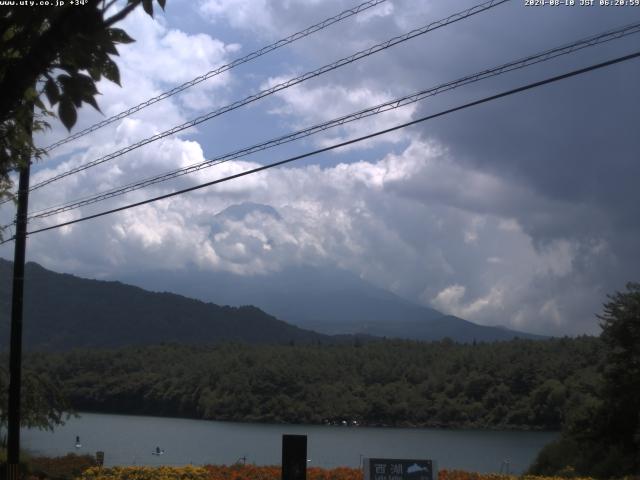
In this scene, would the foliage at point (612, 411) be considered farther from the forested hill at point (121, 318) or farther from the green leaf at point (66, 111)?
the forested hill at point (121, 318)

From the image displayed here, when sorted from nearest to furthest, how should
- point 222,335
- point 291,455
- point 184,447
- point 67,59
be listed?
point 67,59, point 291,455, point 184,447, point 222,335

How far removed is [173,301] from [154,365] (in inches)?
3886

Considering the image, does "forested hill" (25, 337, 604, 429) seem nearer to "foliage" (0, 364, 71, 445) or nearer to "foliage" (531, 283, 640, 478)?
"foliage" (531, 283, 640, 478)

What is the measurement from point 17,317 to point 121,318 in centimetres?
16501

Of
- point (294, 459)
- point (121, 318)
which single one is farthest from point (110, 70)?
point (121, 318)

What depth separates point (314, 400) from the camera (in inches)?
3214

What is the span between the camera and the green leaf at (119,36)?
4410 mm

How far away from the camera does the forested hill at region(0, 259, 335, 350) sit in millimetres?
162250

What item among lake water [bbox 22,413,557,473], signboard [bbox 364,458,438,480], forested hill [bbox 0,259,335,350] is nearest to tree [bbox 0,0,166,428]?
signboard [bbox 364,458,438,480]

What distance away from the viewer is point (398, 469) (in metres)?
11.2

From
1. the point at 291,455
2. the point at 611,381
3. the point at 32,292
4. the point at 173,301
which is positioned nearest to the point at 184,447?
the point at 611,381

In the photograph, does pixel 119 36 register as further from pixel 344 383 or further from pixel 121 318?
pixel 121 318

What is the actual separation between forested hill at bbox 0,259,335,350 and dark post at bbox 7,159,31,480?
451 feet

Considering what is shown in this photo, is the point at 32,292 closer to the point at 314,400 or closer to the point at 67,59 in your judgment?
the point at 314,400
